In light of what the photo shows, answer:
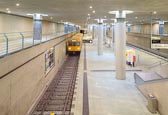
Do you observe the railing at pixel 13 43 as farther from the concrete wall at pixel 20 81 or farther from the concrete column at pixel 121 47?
the concrete column at pixel 121 47

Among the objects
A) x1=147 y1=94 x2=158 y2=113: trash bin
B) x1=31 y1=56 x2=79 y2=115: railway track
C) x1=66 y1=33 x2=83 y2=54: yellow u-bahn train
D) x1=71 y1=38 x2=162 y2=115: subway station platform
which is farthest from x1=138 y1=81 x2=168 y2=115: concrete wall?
x1=66 y1=33 x2=83 y2=54: yellow u-bahn train

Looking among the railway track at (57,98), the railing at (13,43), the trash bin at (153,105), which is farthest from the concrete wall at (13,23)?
the trash bin at (153,105)

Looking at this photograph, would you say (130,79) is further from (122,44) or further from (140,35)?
(140,35)

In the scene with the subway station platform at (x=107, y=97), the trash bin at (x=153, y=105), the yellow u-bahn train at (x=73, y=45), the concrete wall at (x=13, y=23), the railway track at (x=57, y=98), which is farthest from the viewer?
the yellow u-bahn train at (x=73, y=45)

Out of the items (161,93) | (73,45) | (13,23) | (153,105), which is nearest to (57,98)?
A: (153,105)

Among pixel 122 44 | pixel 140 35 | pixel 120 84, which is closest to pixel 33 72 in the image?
pixel 120 84

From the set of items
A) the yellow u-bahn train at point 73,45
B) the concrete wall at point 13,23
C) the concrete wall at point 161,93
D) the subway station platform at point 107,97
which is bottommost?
the subway station platform at point 107,97

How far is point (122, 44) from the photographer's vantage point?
17438 mm

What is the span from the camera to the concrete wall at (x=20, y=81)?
28.5ft

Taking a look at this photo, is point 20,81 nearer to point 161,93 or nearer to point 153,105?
point 153,105

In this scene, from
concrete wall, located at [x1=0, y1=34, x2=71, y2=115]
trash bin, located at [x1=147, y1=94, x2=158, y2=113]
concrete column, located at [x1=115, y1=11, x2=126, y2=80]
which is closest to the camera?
concrete wall, located at [x1=0, y1=34, x2=71, y2=115]

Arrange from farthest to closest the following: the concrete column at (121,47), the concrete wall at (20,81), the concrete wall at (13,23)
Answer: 1. the concrete wall at (13,23)
2. the concrete column at (121,47)
3. the concrete wall at (20,81)

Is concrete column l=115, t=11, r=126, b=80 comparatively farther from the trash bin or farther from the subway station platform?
the trash bin

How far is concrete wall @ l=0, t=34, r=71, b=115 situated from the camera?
8.70m
